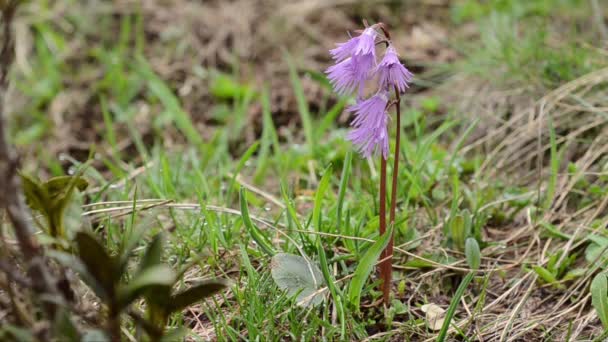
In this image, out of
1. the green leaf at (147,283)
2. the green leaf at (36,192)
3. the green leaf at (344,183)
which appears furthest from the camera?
the green leaf at (344,183)

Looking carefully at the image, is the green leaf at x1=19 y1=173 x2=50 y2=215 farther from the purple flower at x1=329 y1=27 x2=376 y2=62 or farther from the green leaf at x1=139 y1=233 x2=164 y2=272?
the purple flower at x1=329 y1=27 x2=376 y2=62

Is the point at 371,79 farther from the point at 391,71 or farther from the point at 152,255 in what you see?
the point at 152,255

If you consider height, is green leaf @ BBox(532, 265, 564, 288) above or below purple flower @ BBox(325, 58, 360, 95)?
below

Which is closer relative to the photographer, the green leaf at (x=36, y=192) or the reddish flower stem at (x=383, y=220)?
the green leaf at (x=36, y=192)

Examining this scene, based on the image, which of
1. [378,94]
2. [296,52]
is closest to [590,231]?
[378,94]

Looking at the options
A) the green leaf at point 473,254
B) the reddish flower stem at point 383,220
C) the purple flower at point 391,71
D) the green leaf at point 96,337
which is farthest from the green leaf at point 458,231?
the green leaf at point 96,337

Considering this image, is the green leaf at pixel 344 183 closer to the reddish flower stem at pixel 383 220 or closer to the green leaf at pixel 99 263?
the reddish flower stem at pixel 383 220

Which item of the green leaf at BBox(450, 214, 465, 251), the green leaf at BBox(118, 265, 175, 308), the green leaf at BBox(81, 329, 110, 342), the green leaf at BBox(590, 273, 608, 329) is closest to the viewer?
the green leaf at BBox(118, 265, 175, 308)

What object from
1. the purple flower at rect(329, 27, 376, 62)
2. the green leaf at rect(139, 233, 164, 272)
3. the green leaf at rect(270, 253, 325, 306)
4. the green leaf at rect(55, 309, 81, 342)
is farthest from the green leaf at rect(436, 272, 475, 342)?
the green leaf at rect(55, 309, 81, 342)
